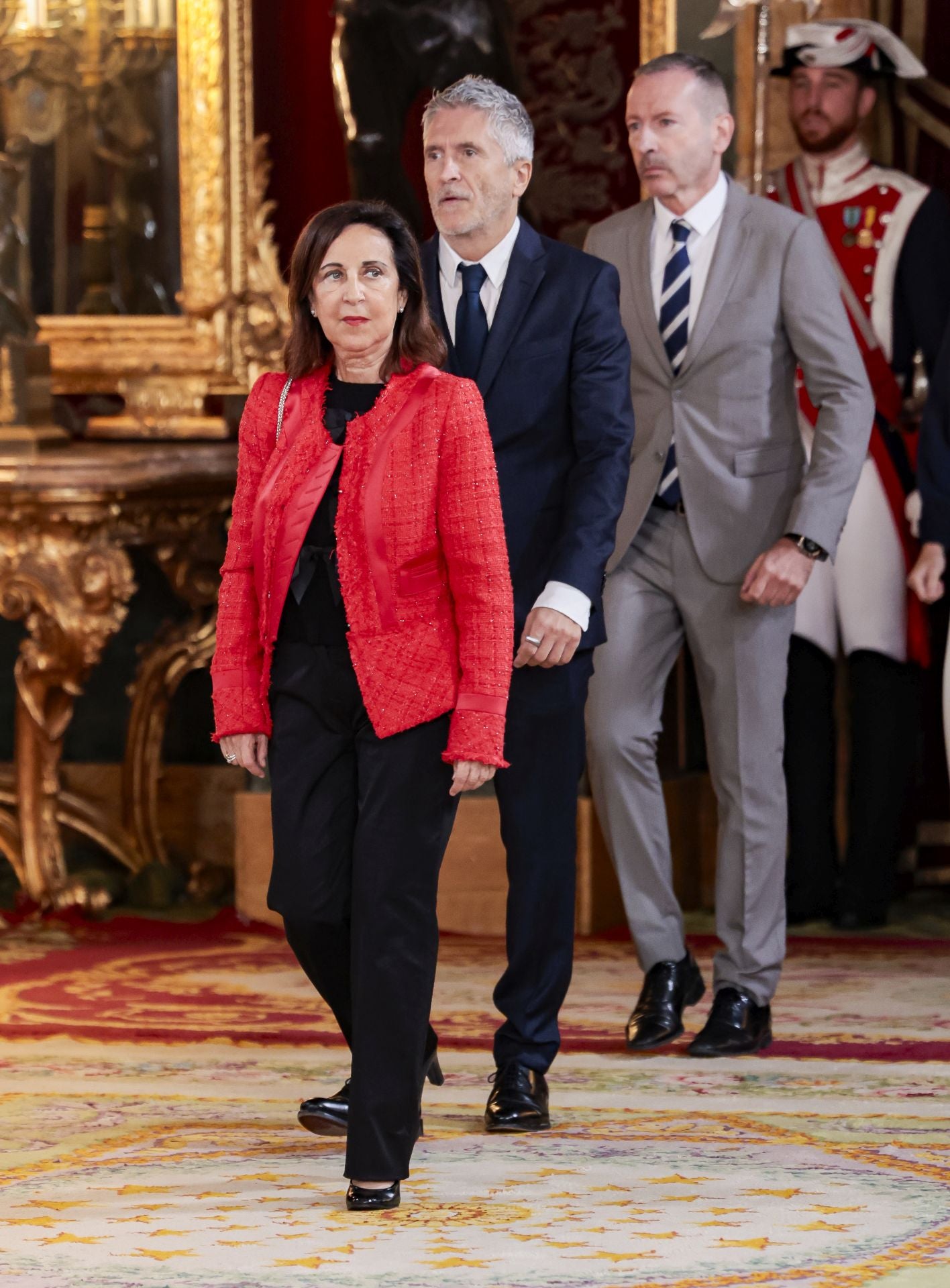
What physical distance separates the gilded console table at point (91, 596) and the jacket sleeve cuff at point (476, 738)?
2.19 m

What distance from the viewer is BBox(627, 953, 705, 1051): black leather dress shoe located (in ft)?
12.5

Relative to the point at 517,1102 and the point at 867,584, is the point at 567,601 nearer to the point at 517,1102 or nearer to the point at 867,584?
the point at 517,1102

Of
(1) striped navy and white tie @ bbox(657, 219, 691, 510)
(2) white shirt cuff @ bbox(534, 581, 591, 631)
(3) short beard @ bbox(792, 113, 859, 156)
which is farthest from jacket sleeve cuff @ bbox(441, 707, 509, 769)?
(3) short beard @ bbox(792, 113, 859, 156)

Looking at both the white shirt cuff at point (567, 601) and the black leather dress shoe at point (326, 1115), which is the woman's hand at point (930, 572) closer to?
the white shirt cuff at point (567, 601)

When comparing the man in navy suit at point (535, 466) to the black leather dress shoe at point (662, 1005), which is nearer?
the man in navy suit at point (535, 466)

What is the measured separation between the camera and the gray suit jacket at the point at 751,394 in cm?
381

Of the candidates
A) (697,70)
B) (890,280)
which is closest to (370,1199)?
(697,70)

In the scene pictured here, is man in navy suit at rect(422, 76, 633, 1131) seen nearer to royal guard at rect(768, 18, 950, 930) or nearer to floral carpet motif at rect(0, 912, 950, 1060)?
floral carpet motif at rect(0, 912, 950, 1060)

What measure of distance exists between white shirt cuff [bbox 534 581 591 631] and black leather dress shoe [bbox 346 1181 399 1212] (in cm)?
81

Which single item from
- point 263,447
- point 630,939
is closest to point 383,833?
point 263,447

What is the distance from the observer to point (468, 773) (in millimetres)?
2832

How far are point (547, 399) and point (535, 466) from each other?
10 centimetres

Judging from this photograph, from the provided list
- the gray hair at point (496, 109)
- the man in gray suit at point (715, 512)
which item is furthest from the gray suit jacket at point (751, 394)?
the gray hair at point (496, 109)

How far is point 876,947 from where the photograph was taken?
15.7 ft
